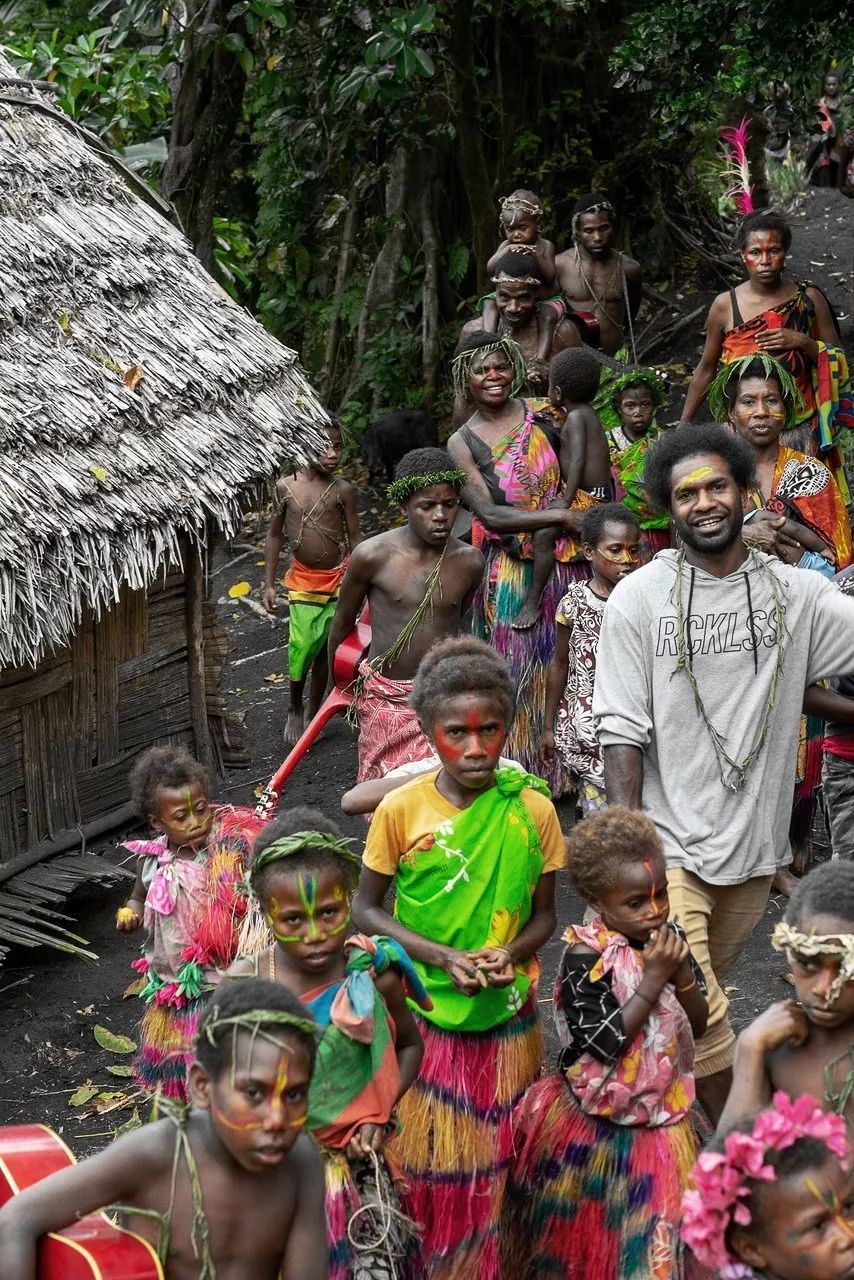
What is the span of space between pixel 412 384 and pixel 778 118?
15.7 ft

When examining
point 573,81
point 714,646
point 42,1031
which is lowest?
point 42,1031

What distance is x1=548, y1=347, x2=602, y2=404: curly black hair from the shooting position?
7781 mm

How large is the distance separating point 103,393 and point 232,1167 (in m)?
5.14

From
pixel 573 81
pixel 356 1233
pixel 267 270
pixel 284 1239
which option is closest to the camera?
pixel 284 1239

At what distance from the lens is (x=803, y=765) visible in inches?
260

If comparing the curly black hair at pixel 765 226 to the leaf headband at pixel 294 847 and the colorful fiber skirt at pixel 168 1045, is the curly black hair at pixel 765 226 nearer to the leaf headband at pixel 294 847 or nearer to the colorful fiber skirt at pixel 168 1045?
the colorful fiber skirt at pixel 168 1045

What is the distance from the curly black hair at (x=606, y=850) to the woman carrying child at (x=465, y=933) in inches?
12.4

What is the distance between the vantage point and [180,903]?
511cm

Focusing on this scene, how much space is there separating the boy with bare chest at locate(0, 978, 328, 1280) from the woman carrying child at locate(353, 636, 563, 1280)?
98cm

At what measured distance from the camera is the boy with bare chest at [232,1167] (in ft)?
10.2

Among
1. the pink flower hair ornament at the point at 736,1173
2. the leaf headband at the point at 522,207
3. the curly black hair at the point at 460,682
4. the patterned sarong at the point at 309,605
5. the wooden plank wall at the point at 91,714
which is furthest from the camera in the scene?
the leaf headband at the point at 522,207

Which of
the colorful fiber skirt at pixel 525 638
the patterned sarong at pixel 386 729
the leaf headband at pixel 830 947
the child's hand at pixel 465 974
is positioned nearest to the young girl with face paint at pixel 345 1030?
the child's hand at pixel 465 974

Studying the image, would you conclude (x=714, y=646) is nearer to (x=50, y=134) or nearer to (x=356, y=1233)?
(x=356, y=1233)

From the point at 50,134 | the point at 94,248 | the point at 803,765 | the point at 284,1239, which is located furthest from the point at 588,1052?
the point at 50,134
